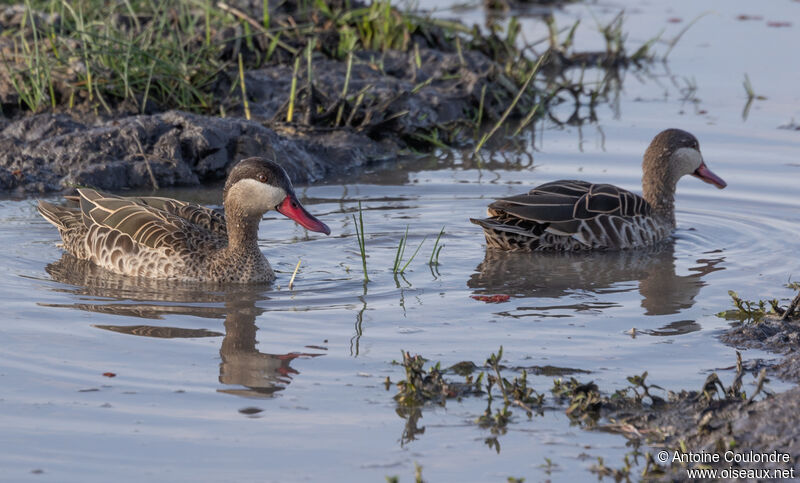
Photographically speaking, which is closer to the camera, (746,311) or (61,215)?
(746,311)

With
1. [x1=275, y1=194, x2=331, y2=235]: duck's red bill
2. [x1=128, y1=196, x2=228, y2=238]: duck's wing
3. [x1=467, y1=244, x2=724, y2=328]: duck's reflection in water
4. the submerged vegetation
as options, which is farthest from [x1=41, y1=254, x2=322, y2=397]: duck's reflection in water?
[x1=467, y1=244, x2=724, y2=328]: duck's reflection in water

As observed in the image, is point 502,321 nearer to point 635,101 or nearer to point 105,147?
point 105,147

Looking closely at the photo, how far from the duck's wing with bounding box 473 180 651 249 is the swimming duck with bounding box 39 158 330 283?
71.5 inches

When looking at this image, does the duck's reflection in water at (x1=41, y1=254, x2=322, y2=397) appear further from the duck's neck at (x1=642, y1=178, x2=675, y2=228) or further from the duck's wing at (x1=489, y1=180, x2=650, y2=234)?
the duck's neck at (x1=642, y1=178, x2=675, y2=228)

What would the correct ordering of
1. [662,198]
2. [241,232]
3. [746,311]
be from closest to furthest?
[746,311]
[241,232]
[662,198]

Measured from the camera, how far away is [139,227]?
338 inches

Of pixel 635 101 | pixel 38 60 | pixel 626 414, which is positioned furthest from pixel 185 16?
pixel 626 414

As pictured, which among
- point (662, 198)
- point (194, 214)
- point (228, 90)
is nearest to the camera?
point (194, 214)

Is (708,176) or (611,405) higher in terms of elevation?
(708,176)

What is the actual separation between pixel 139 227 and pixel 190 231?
0.37 metres

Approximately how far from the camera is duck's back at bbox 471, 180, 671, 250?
9.26m

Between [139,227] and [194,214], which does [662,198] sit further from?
[139,227]

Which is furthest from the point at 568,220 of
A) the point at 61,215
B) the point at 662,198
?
the point at 61,215

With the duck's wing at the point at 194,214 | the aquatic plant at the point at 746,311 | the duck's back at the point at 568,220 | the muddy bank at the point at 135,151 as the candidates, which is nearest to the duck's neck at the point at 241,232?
the duck's wing at the point at 194,214
